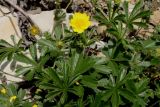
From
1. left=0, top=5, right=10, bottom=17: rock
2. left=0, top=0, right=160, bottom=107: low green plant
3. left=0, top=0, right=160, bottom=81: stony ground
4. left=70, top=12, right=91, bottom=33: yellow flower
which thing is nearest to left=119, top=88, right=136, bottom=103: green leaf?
left=0, top=0, right=160, bottom=107: low green plant

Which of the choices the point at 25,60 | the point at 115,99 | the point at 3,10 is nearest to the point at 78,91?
the point at 115,99

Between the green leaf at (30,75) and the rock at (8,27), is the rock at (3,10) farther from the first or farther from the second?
the green leaf at (30,75)

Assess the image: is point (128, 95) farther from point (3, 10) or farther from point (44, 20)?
point (3, 10)

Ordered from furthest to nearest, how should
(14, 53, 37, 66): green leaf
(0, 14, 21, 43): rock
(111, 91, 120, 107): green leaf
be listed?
(0, 14, 21, 43): rock, (14, 53, 37, 66): green leaf, (111, 91, 120, 107): green leaf

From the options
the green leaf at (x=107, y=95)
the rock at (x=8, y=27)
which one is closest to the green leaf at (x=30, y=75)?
the green leaf at (x=107, y=95)

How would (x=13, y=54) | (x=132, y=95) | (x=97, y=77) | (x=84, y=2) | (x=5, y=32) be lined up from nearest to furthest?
1. (x=132, y=95)
2. (x=97, y=77)
3. (x=13, y=54)
4. (x=5, y=32)
5. (x=84, y=2)

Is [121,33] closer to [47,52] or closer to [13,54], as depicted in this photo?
[47,52]

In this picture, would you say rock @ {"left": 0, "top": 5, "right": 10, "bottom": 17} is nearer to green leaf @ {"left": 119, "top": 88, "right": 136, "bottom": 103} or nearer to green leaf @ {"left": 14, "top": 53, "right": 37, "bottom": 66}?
green leaf @ {"left": 14, "top": 53, "right": 37, "bottom": 66}

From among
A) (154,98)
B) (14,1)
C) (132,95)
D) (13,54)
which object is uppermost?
(14,1)

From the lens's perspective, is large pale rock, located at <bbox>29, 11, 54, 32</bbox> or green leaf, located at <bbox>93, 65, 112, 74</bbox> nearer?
green leaf, located at <bbox>93, 65, 112, 74</bbox>

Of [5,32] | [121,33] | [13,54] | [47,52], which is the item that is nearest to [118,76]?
[121,33]

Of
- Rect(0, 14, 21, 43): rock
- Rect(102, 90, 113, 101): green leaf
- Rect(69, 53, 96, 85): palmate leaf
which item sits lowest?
Rect(102, 90, 113, 101): green leaf
